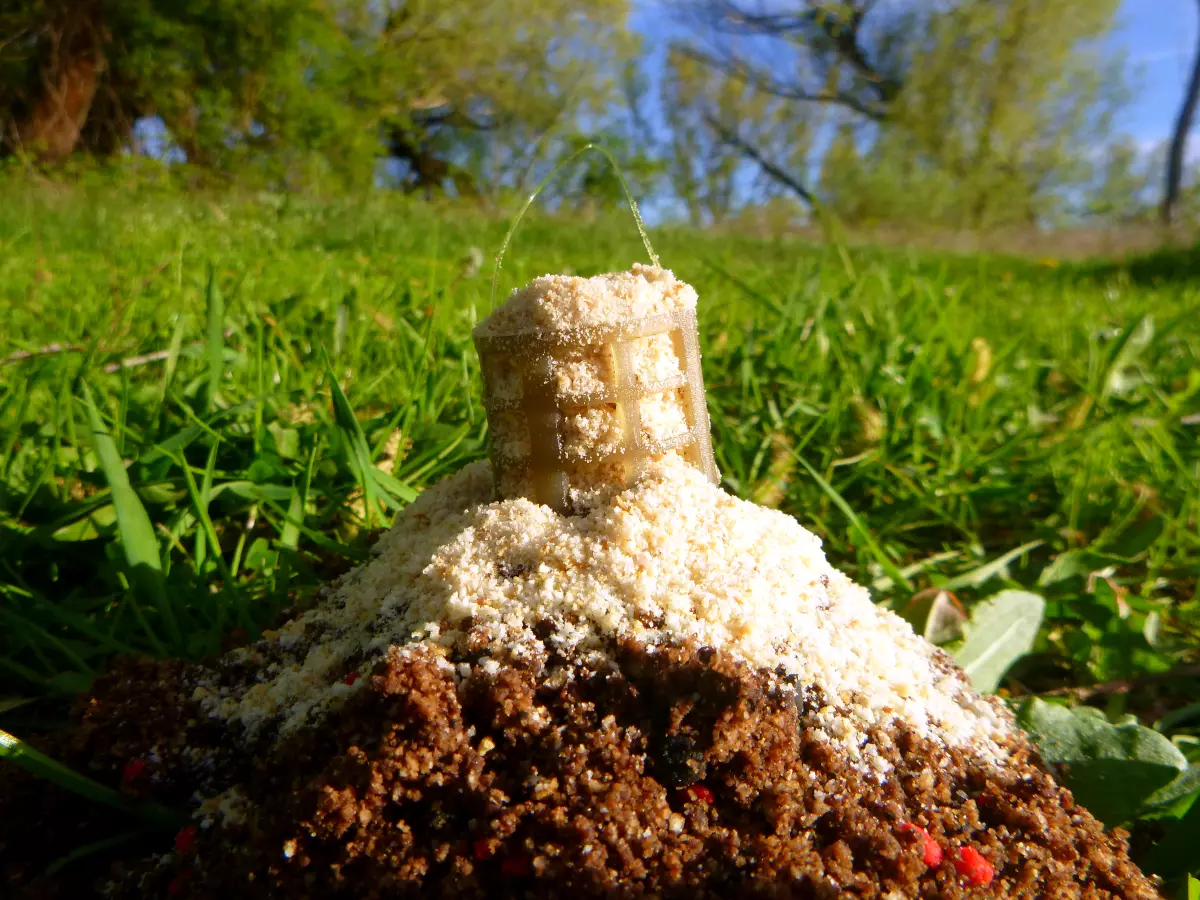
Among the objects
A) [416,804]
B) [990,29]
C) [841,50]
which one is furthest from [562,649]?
[990,29]

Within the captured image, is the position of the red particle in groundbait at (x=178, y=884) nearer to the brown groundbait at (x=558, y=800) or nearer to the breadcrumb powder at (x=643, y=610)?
the brown groundbait at (x=558, y=800)

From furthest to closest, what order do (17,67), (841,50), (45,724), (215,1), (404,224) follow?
(841,50) → (215,1) → (17,67) → (404,224) → (45,724)

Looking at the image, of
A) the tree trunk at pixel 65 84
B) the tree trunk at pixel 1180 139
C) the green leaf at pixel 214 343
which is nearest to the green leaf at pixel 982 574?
the green leaf at pixel 214 343

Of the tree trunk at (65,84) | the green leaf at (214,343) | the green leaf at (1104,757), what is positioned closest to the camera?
the green leaf at (1104,757)

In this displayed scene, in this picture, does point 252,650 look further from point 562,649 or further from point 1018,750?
point 1018,750

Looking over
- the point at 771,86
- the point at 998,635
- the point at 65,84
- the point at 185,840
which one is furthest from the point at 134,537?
the point at 771,86

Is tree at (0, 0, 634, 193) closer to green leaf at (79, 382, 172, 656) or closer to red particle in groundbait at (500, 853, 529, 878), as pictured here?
green leaf at (79, 382, 172, 656)
